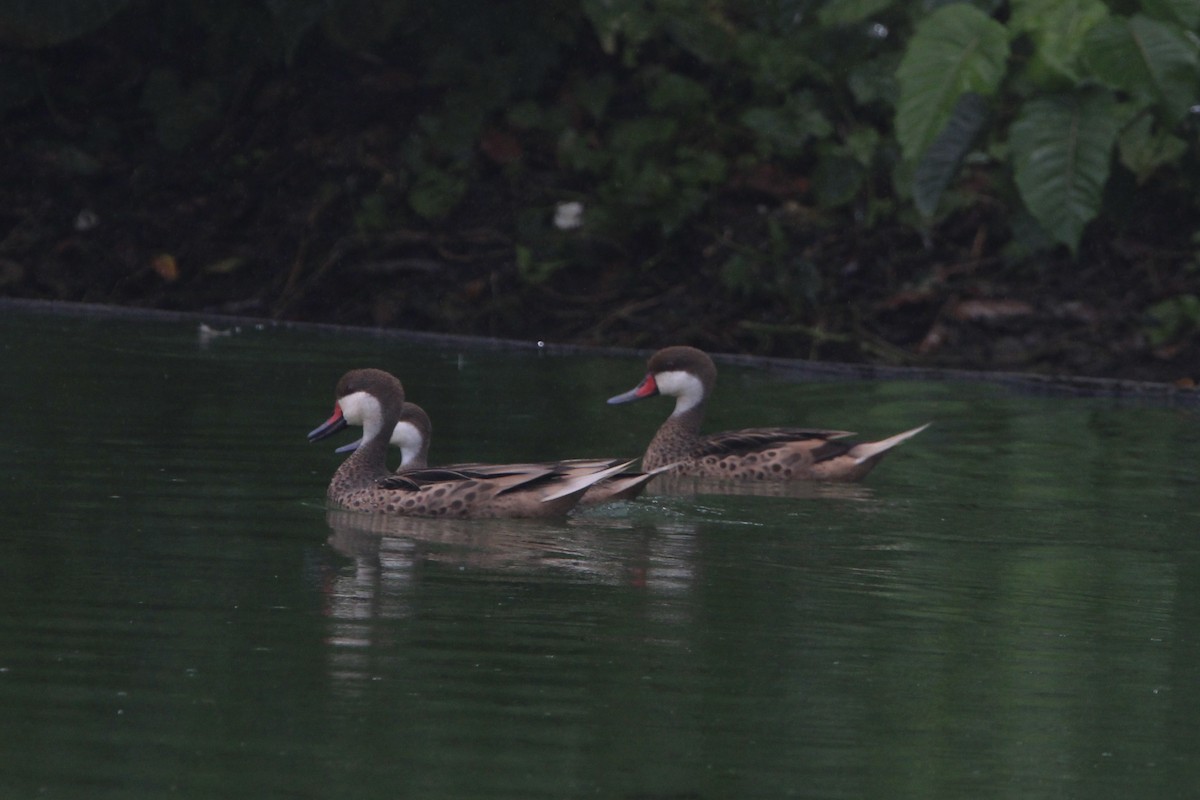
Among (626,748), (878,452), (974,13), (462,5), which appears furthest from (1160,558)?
(462,5)

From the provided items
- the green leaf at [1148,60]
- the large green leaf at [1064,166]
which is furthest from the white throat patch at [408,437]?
the large green leaf at [1064,166]

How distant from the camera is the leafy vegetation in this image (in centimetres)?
1434

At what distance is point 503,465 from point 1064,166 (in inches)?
214

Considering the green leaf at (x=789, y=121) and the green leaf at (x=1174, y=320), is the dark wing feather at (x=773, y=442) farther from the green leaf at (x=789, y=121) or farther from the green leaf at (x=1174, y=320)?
the green leaf at (x=789, y=121)

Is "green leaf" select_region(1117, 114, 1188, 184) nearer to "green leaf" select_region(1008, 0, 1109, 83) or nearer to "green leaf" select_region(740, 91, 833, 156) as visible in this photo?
"green leaf" select_region(1008, 0, 1109, 83)

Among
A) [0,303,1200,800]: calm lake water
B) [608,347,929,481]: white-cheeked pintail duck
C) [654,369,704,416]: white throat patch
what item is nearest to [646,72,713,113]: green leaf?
[0,303,1200,800]: calm lake water

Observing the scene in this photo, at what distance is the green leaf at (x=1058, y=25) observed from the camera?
40.3 ft

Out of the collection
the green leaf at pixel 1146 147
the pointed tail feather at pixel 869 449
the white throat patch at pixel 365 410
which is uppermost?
the green leaf at pixel 1146 147

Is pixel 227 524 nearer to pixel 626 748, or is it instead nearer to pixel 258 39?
pixel 626 748

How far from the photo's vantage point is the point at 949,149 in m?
13.0

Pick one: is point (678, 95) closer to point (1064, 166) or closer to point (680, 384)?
point (1064, 166)

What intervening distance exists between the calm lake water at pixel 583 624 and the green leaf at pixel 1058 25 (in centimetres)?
254

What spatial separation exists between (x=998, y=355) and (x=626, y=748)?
9.77m

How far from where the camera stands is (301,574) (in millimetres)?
6738
